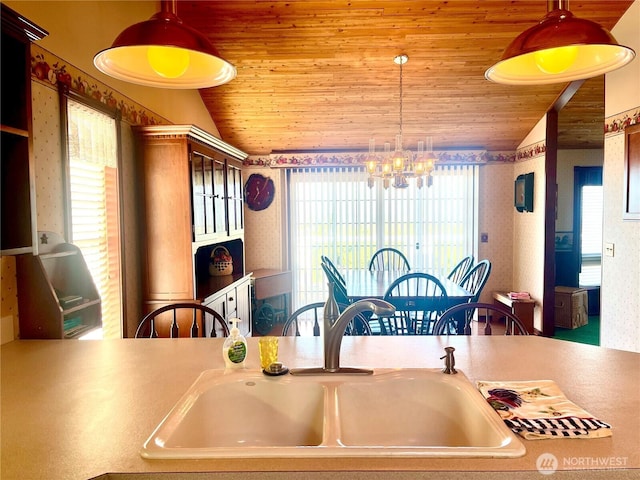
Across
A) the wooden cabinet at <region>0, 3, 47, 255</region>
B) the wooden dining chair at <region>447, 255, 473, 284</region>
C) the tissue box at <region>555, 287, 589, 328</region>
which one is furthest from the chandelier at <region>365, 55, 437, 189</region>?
the tissue box at <region>555, 287, 589, 328</region>

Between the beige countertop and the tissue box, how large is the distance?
4.05 meters

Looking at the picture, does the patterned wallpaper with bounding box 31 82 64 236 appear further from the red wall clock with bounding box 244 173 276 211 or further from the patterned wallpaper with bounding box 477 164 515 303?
the patterned wallpaper with bounding box 477 164 515 303

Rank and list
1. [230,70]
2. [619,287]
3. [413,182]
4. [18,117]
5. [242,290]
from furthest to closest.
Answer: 1. [413,182]
2. [242,290]
3. [619,287]
4. [18,117]
5. [230,70]

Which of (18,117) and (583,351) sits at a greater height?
(18,117)

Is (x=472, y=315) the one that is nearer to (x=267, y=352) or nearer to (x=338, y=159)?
(x=267, y=352)

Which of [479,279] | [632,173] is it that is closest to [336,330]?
[479,279]

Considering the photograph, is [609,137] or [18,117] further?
[609,137]

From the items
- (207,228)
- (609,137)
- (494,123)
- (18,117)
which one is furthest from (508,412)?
(494,123)

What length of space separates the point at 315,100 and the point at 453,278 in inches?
96.0

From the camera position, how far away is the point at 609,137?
138 inches

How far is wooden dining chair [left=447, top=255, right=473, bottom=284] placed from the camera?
4.49m

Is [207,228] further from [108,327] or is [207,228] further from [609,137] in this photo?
[609,137]

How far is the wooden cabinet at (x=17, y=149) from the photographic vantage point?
1.51 meters

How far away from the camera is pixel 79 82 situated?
246 centimetres
